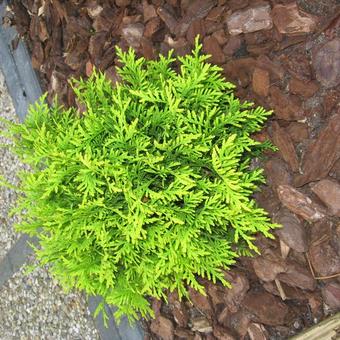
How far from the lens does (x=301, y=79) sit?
260 cm

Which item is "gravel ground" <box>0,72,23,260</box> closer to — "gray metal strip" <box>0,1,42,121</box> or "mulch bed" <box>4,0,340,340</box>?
"gray metal strip" <box>0,1,42,121</box>

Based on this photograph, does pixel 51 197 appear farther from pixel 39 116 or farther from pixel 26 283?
pixel 26 283

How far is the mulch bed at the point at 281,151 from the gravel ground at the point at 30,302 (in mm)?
929

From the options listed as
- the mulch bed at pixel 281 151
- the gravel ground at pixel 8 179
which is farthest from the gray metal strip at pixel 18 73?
the mulch bed at pixel 281 151

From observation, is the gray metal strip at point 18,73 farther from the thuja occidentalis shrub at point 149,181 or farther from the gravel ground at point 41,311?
the thuja occidentalis shrub at point 149,181

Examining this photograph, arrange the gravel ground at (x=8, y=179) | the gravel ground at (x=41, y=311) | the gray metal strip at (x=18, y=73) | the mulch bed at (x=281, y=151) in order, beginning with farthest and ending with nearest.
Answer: the gravel ground at (x=8, y=179), the gray metal strip at (x=18, y=73), the gravel ground at (x=41, y=311), the mulch bed at (x=281, y=151)

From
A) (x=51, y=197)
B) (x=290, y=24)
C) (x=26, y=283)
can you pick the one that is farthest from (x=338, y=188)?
(x=26, y=283)

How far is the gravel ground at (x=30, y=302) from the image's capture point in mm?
3900

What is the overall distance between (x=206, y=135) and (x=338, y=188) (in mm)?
764

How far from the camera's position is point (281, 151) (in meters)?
2.69

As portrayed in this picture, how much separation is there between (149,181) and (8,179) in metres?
2.61

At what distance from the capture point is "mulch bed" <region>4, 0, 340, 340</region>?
2.52 m

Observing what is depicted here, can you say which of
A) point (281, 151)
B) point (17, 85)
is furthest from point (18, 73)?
point (281, 151)

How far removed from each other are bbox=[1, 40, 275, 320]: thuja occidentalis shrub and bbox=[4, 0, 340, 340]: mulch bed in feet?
0.61
